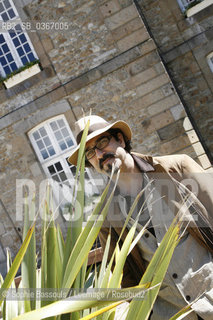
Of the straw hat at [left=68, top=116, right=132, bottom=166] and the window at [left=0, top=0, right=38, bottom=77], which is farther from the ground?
the window at [left=0, top=0, right=38, bottom=77]

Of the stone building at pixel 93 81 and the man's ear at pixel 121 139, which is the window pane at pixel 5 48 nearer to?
the stone building at pixel 93 81

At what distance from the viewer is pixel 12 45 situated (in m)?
10.4

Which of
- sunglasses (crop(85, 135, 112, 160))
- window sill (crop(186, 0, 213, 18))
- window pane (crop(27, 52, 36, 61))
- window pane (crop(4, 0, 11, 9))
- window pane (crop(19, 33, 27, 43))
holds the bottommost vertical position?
sunglasses (crop(85, 135, 112, 160))

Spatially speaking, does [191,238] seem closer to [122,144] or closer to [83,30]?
[122,144]

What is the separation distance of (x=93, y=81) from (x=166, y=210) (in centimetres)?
727

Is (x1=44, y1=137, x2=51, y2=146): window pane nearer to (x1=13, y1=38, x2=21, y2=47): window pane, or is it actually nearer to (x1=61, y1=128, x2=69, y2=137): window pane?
(x1=61, y1=128, x2=69, y2=137): window pane

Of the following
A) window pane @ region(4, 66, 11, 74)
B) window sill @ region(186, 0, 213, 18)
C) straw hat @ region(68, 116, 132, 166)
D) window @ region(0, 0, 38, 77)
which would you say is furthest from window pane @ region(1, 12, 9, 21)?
straw hat @ region(68, 116, 132, 166)

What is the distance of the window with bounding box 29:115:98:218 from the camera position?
1030 centimetres

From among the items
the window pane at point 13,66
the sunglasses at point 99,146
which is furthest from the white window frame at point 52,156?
the sunglasses at point 99,146

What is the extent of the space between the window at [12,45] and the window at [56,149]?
150 centimetres

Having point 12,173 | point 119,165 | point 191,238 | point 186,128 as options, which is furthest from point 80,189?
point 12,173

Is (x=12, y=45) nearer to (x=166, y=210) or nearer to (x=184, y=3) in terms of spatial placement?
(x=184, y=3)

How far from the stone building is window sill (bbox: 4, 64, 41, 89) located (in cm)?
2

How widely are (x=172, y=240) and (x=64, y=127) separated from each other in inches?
348
